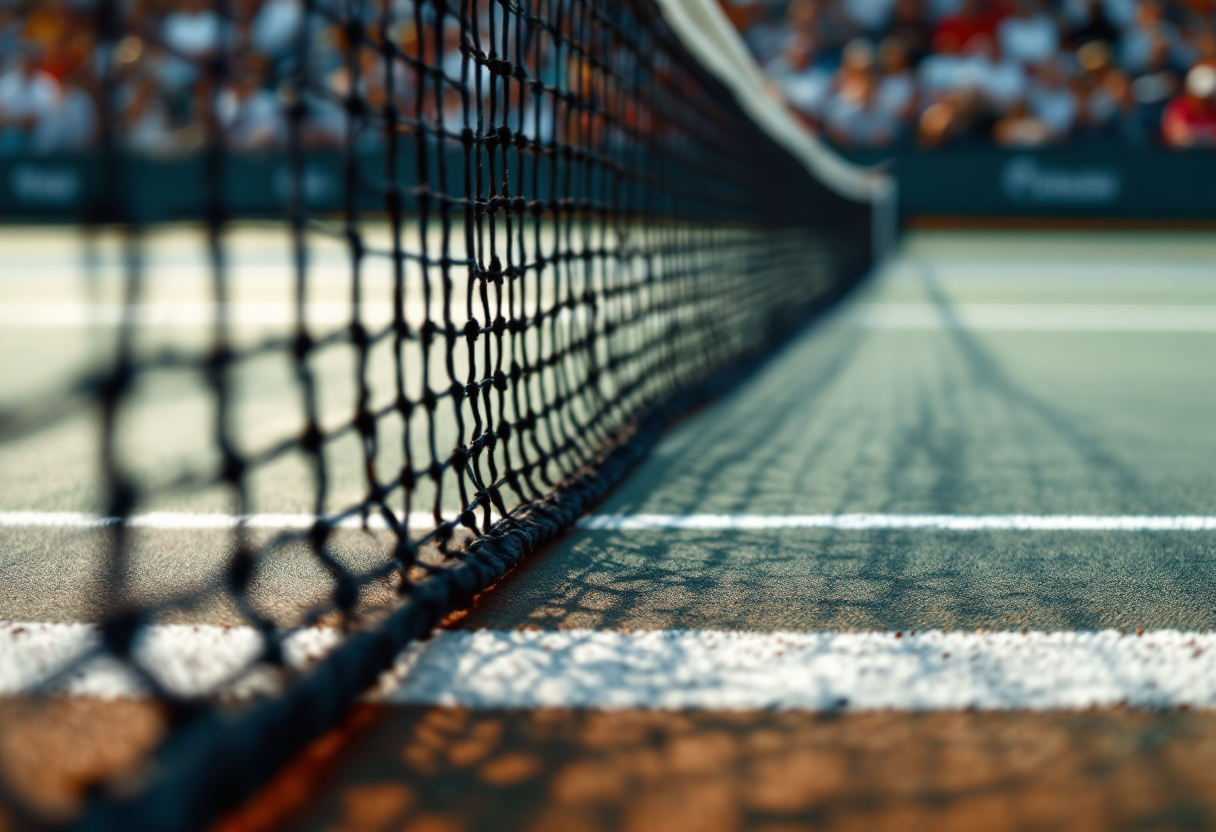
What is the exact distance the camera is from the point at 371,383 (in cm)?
329

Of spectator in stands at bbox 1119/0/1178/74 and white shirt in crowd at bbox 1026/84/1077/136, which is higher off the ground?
spectator in stands at bbox 1119/0/1178/74

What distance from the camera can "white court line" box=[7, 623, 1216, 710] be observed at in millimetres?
1075

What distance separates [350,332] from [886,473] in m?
1.12

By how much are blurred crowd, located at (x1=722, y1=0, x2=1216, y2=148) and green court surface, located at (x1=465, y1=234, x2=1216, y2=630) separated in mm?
6268

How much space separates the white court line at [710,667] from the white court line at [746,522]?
17.8 inches

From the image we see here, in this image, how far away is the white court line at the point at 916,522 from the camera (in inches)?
66.8

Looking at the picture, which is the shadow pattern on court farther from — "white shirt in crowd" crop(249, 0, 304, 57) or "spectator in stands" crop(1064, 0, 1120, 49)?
"spectator in stands" crop(1064, 0, 1120, 49)

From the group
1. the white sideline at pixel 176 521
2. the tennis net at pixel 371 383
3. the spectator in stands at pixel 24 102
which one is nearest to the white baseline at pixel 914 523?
the tennis net at pixel 371 383

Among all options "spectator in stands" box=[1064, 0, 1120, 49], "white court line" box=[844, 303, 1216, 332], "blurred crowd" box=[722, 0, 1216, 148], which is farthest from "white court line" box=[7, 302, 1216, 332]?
"spectator in stands" box=[1064, 0, 1120, 49]

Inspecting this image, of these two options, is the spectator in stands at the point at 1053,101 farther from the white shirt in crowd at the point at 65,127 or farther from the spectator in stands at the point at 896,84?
the white shirt in crowd at the point at 65,127

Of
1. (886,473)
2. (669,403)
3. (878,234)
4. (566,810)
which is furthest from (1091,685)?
(878,234)

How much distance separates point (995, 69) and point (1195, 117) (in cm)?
172

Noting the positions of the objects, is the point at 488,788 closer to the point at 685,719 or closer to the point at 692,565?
the point at 685,719

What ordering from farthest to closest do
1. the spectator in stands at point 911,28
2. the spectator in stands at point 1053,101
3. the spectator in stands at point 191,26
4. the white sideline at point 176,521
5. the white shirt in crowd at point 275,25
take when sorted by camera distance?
the spectator in stands at point 911,28, the white shirt in crowd at point 275,25, the spectator in stands at point 191,26, the spectator in stands at point 1053,101, the white sideline at point 176,521
